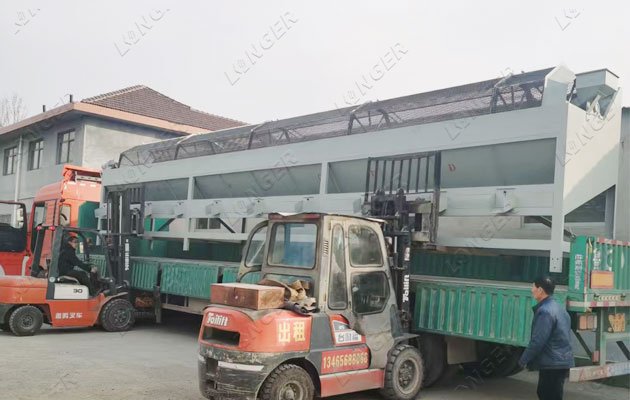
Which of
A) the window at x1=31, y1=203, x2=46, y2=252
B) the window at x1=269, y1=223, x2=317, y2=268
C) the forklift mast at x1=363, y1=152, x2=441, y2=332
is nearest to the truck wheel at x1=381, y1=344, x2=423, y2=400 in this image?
the forklift mast at x1=363, y1=152, x2=441, y2=332

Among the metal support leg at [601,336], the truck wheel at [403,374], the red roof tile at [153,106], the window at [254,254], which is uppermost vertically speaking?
the red roof tile at [153,106]

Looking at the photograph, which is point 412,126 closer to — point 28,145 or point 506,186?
point 506,186

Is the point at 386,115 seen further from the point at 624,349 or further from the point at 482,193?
the point at 624,349

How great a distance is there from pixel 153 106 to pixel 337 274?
1642cm

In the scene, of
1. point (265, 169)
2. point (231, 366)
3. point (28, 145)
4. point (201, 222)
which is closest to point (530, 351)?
point (231, 366)

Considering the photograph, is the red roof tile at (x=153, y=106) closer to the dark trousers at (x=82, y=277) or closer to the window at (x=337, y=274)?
the dark trousers at (x=82, y=277)

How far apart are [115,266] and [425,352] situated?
5.94 metres

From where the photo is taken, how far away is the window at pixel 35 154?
19.9 m

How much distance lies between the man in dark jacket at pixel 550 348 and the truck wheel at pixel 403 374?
120 centimetres

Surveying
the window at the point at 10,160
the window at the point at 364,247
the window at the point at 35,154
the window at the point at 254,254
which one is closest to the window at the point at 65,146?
the window at the point at 35,154

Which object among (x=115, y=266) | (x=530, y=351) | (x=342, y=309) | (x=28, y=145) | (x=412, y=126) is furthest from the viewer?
(x=28, y=145)

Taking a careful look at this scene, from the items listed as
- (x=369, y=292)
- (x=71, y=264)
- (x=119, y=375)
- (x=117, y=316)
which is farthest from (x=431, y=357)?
(x=71, y=264)

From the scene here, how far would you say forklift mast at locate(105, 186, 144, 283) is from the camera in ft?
31.1

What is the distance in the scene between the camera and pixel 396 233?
5500mm
